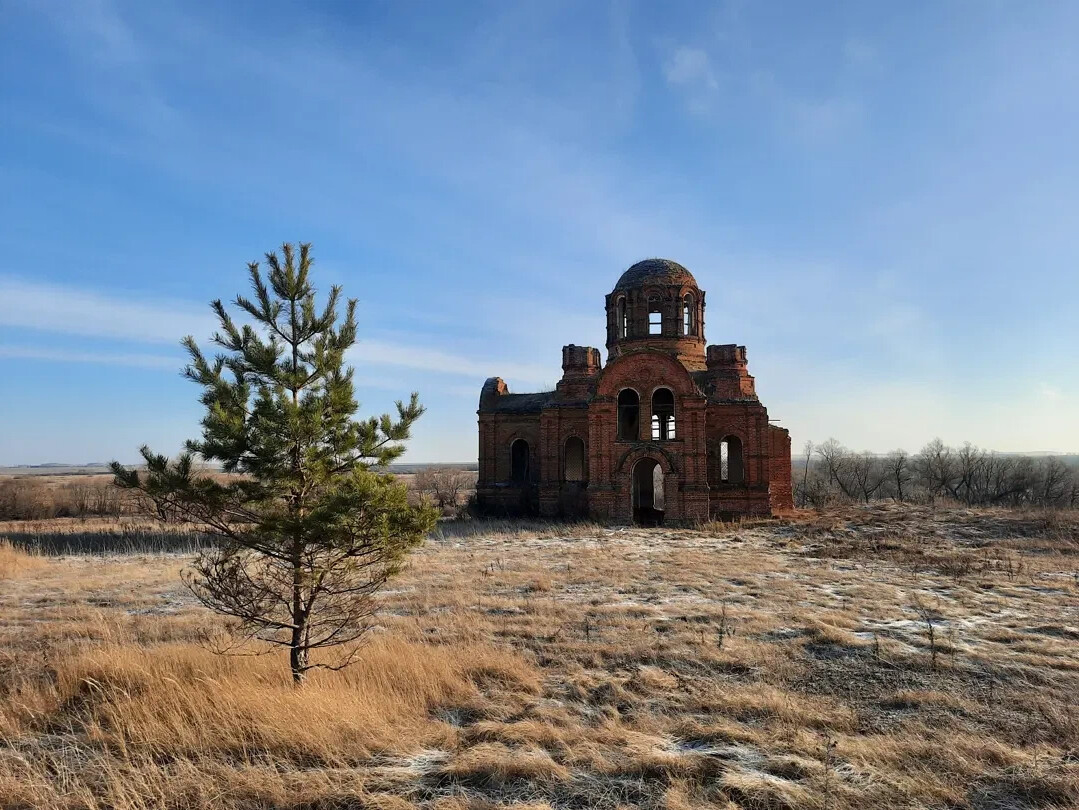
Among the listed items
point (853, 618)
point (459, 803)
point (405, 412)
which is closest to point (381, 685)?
point (459, 803)

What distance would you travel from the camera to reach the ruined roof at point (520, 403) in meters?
29.3

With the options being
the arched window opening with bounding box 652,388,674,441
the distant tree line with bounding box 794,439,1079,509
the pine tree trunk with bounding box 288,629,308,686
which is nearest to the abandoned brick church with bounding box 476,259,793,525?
the arched window opening with bounding box 652,388,674,441

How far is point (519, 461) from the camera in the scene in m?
30.5

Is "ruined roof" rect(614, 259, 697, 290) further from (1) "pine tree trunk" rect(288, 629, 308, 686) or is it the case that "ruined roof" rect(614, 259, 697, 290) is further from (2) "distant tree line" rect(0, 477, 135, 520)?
(2) "distant tree line" rect(0, 477, 135, 520)

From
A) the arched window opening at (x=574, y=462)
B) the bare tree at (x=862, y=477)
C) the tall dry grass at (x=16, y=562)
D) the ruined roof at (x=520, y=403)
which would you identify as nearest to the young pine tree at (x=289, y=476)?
the tall dry grass at (x=16, y=562)

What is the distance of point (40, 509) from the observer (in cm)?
3634

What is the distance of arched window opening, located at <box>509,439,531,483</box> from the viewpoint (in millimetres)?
30031

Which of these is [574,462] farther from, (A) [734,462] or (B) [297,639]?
(B) [297,639]

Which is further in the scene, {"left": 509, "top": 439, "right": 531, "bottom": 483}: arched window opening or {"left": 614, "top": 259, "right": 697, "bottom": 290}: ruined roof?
{"left": 509, "top": 439, "right": 531, "bottom": 483}: arched window opening

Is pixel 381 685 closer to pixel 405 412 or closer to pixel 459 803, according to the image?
pixel 459 803

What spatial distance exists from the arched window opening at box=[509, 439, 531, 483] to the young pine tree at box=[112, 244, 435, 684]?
2356 centimetres

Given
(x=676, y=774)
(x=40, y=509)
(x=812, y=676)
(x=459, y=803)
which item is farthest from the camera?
(x=40, y=509)

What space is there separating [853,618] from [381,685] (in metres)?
7.64

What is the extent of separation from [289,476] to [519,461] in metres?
24.7
